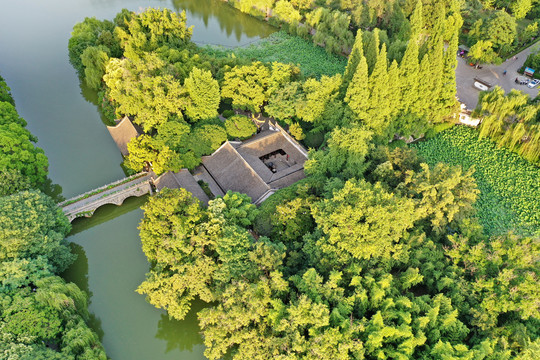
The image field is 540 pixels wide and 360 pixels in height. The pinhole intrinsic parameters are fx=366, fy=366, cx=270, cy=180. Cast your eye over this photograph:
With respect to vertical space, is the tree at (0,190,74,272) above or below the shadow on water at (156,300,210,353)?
above

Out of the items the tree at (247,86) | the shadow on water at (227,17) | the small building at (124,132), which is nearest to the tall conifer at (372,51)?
the tree at (247,86)

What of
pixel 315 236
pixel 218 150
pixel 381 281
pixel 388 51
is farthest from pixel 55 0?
pixel 381 281

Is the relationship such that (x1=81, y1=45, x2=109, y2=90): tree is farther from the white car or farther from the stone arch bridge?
the white car

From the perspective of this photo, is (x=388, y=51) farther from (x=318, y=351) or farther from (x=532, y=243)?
(x=318, y=351)

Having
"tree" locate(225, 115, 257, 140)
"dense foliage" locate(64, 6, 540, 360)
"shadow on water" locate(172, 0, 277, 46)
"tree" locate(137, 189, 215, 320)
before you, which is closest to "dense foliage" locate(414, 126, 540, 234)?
"dense foliage" locate(64, 6, 540, 360)

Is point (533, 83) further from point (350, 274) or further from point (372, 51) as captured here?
point (350, 274)

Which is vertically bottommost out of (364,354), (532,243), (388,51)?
(364,354)
